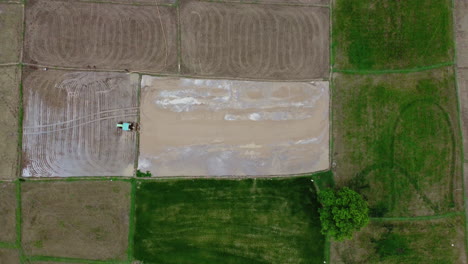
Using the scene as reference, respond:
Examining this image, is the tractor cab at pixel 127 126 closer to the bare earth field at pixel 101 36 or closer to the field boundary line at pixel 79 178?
the field boundary line at pixel 79 178

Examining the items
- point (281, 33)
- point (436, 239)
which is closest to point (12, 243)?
point (281, 33)

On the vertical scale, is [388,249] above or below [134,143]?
below

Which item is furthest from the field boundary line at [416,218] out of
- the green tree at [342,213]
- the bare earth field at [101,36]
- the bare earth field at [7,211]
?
the bare earth field at [7,211]

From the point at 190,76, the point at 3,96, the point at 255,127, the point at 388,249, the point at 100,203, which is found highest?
the point at 190,76

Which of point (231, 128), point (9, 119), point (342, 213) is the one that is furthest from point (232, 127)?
point (9, 119)

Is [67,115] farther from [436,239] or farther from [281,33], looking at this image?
[436,239]

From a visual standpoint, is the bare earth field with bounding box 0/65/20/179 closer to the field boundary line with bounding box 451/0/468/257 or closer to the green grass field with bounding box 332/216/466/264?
the green grass field with bounding box 332/216/466/264
